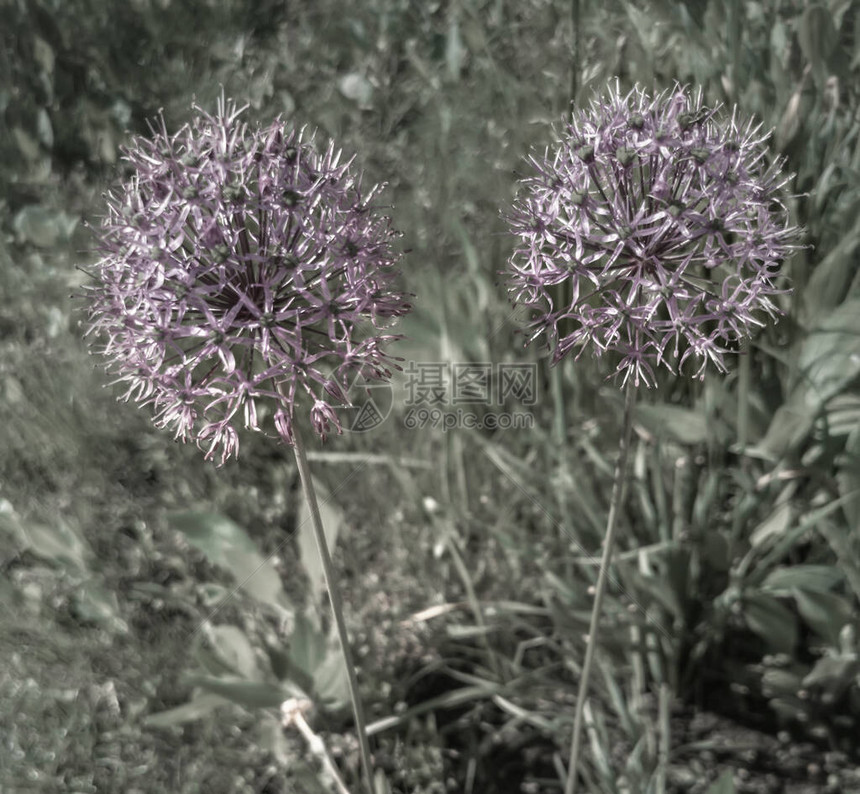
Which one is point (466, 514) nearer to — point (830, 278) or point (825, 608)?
point (825, 608)

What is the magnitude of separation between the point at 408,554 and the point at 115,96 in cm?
172

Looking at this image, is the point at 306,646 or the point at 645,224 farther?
the point at 306,646

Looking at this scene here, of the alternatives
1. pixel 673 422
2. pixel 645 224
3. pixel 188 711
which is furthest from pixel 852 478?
pixel 188 711

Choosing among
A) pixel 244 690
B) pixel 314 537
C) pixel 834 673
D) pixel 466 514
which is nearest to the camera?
pixel 244 690

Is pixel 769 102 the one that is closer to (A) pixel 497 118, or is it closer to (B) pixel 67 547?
(A) pixel 497 118

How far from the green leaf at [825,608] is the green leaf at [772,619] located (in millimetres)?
73

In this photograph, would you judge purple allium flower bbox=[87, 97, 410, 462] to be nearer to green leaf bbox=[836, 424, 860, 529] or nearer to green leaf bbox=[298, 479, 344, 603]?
green leaf bbox=[298, 479, 344, 603]

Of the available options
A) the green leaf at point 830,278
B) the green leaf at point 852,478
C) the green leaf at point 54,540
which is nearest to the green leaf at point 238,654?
the green leaf at point 54,540

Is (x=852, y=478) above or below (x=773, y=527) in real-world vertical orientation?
above

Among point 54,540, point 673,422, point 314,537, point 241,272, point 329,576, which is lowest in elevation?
point 54,540

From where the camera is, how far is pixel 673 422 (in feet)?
7.31

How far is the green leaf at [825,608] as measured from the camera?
6.48 ft

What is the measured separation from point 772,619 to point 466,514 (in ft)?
2.67

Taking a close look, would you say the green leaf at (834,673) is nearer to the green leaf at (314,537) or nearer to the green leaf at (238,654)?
the green leaf at (314,537)
